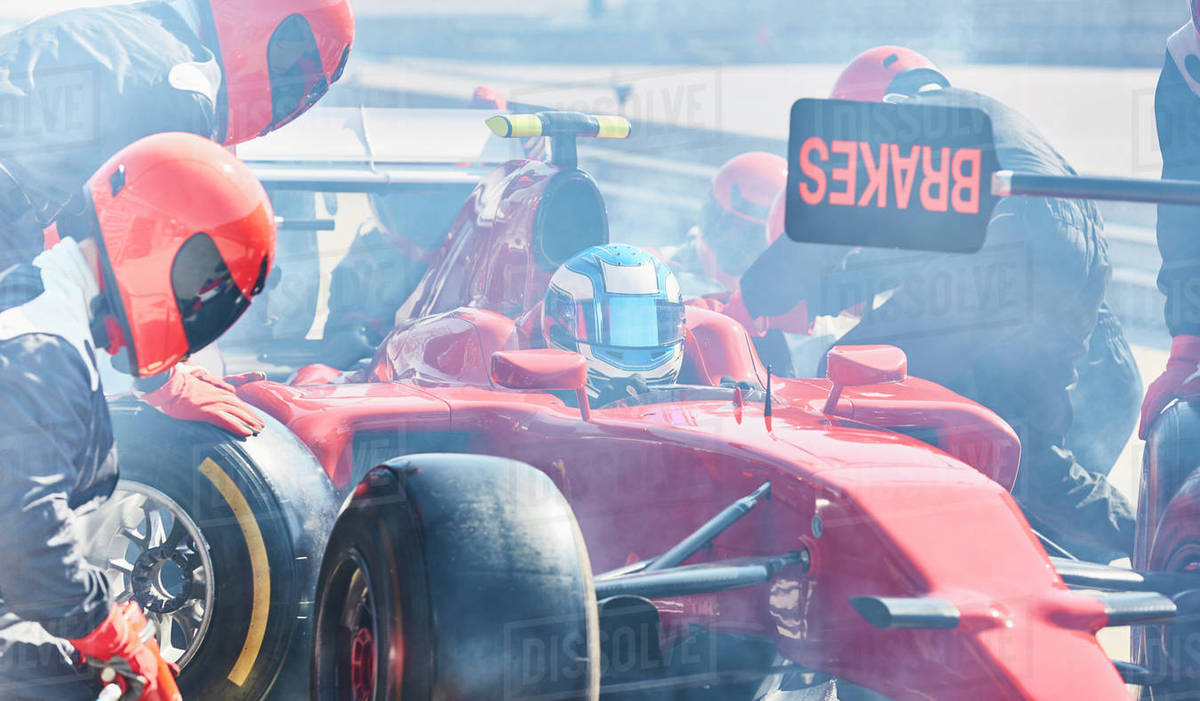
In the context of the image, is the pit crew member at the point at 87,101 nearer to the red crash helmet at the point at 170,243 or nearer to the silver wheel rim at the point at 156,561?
the silver wheel rim at the point at 156,561

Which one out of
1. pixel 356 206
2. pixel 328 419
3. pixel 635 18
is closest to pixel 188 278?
pixel 328 419

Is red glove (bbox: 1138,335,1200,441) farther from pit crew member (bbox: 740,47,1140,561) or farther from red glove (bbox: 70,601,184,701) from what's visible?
red glove (bbox: 70,601,184,701)

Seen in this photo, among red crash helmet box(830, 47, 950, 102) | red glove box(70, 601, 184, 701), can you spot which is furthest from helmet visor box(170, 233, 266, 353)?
red crash helmet box(830, 47, 950, 102)

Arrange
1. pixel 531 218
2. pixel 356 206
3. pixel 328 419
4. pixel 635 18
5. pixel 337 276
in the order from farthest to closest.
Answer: pixel 635 18
pixel 356 206
pixel 337 276
pixel 531 218
pixel 328 419

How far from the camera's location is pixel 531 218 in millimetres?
4605

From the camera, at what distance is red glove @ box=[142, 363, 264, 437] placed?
3.28 metres

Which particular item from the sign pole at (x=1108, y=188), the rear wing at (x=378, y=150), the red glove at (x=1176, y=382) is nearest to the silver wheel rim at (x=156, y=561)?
the sign pole at (x=1108, y=188)

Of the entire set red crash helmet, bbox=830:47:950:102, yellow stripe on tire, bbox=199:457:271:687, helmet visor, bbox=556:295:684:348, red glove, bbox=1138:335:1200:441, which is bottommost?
yellow stripe on tire, bbox=199:457:271:687

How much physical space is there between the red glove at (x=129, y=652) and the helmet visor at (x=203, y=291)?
561mm

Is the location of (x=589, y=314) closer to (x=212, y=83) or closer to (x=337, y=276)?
(x=212, y=83)

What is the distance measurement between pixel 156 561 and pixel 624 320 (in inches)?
58.8

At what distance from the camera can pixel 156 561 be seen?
10.5ft

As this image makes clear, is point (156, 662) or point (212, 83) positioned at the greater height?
point (212, 83)

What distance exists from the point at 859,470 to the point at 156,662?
156 cm
